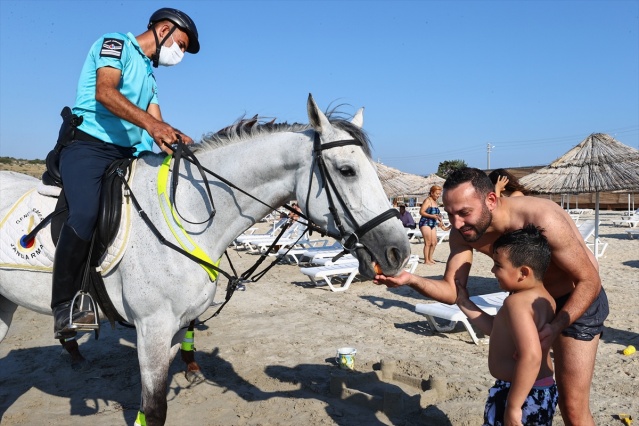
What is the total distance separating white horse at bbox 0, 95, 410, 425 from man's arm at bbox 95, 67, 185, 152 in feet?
1.04

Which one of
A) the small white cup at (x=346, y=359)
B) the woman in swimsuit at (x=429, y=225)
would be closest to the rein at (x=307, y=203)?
the small white cup at (x=346, y=359)

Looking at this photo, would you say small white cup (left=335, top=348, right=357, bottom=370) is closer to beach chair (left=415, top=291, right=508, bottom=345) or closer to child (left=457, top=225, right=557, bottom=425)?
beach chair (left=415, top=291, right=508, bottom=345)

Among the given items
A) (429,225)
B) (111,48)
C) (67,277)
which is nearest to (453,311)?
(67,277)

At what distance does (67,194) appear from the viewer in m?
3.27

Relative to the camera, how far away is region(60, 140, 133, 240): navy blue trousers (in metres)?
3.17

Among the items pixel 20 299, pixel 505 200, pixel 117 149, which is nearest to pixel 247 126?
pixel 117 149

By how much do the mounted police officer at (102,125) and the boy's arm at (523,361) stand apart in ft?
7.76

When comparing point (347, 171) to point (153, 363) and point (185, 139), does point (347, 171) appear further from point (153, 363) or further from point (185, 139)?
point (153, 363)

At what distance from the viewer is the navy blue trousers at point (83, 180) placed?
3.17m

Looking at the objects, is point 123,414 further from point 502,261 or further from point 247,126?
point 502,261

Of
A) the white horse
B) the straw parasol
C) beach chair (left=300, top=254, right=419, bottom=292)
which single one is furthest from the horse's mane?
the straw parasol

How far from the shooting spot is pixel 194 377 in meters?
5.37

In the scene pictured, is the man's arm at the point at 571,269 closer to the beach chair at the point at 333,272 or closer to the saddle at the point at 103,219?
the saddle at the point at 103,219

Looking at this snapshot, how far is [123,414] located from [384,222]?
3318 millimetres
